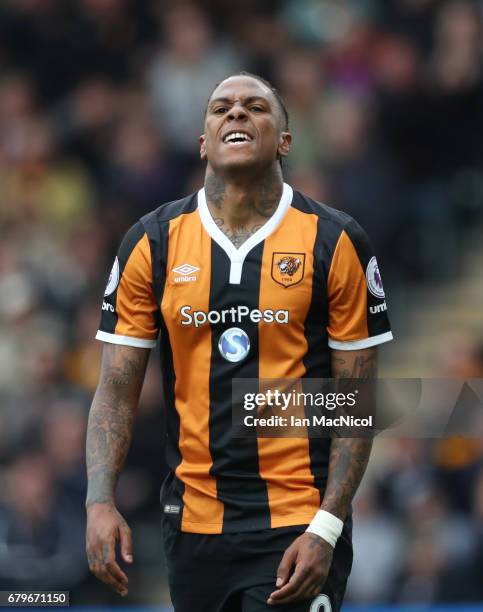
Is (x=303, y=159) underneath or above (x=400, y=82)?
underneath

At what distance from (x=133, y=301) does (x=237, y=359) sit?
389 mm

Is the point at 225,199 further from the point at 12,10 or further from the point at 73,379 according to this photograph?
the point at 12,10

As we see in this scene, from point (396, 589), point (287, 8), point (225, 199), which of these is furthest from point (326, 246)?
point (287, 8)

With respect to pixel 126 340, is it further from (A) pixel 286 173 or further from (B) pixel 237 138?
(A) pixel 286 173

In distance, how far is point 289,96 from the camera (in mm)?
9844

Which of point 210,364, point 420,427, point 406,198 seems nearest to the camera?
point 210,364

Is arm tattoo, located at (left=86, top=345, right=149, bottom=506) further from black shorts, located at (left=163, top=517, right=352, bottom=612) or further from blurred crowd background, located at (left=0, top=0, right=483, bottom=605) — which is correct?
blurred crowd background, located at (left=0, top=0, right=483, bottom=605)

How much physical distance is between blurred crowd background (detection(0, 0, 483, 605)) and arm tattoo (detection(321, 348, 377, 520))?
4111mm

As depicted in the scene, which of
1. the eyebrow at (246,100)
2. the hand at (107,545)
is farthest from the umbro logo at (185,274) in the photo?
the hand at (107,545)

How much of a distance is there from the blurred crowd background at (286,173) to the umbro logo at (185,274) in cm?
403

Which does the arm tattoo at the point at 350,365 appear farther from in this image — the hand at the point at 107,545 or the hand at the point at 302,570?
the hand at the point at 107,545

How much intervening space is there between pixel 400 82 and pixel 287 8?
1282 millimetres

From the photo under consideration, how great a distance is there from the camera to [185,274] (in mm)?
4160

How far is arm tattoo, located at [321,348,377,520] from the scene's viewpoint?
3.99 meters
